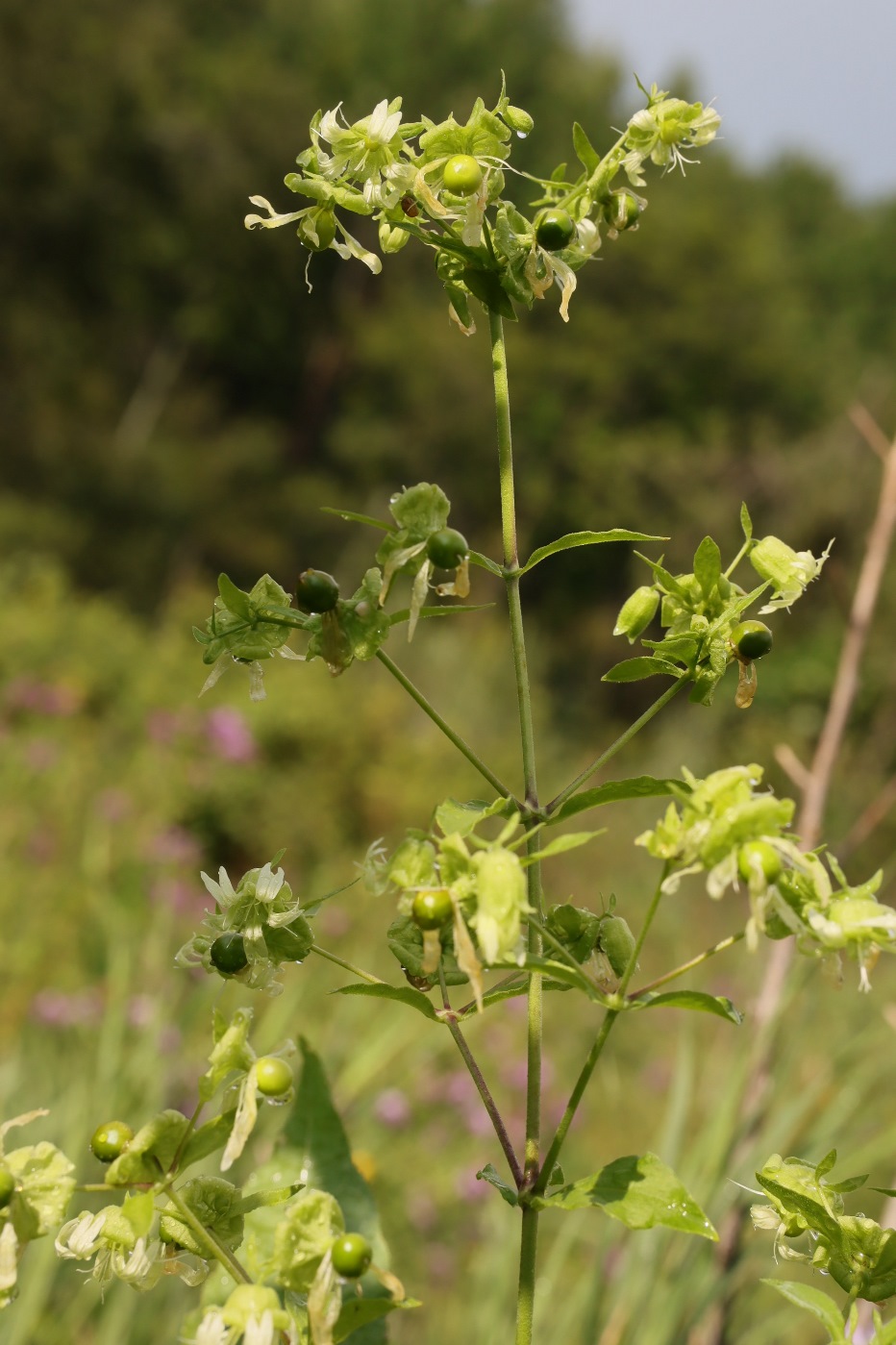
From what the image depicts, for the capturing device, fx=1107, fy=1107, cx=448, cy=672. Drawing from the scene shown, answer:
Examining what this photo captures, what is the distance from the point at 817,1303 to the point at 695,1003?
0.13 meters

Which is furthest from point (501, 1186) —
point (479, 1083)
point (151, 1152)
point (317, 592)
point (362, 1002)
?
point (362, 1002)

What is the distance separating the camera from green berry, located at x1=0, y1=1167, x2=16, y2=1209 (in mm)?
333

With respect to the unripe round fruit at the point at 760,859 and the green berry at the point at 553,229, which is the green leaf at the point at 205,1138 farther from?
the green berry at the point at 553,229

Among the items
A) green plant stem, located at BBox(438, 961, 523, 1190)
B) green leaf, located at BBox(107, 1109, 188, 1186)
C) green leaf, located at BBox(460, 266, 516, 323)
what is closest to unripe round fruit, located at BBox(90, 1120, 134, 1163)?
green leaf, located at BBox(107, 1109, 188, 1186)

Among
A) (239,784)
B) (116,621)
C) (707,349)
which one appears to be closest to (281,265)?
(707,349)

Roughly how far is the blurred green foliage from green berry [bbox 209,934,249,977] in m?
0.64

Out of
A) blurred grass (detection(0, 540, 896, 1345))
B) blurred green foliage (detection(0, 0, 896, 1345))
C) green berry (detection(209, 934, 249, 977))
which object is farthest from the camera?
blurred green foliage (detection(0, 0, 896, 1345))

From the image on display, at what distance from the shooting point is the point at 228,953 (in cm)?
43

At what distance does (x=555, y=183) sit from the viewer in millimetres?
488

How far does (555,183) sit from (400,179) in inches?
3.0

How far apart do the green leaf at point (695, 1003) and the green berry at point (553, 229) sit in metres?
0.30

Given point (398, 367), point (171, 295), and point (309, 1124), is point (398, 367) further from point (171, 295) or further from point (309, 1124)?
point (309, 1124)

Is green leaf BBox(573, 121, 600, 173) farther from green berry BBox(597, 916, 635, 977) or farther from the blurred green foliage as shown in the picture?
the blurred green foliage

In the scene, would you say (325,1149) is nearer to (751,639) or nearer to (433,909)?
(433,909)
